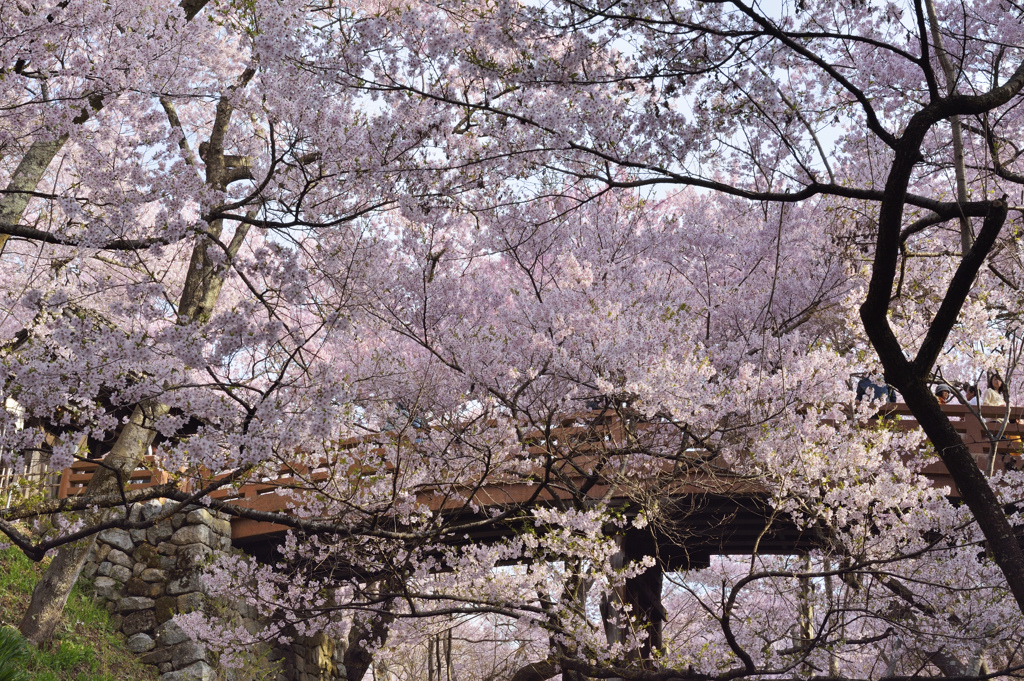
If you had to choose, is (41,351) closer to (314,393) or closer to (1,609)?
(314,393)

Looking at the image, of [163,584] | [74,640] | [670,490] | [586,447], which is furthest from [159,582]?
[670,490]

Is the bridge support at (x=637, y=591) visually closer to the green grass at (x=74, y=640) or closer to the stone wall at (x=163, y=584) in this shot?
the stone wall at (x=163, y=584)

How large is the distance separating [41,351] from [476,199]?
5.66 meters

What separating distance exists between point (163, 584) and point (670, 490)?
7.58m

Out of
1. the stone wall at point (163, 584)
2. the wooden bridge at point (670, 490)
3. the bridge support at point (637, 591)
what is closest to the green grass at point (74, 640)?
the stone wall at point (163, 584)

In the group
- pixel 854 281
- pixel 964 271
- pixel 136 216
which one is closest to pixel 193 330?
pixel 136 216

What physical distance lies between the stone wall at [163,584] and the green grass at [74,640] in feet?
0.74

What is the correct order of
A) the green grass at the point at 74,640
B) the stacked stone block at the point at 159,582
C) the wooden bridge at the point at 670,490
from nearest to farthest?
the wooden bridge at the point at 670,490 → the green grass at the point at 74,640 → the stacked stone block at the point at 159,582

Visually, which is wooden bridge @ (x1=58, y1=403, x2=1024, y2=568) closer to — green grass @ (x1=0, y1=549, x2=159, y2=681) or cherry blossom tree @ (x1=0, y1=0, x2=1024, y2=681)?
cherry blossom tree @ (x1=0, y1=0, x2=1024, y2=681)

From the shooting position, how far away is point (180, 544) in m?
12.0

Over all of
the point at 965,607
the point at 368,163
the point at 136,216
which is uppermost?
the point at 368,163

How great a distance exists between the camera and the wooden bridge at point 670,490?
9.02 m

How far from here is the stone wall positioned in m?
11.1

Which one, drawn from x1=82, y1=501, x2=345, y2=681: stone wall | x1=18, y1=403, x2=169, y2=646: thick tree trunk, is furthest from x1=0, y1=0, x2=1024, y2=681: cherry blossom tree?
x1=82, y1=501, x2=345, y2=681: stone wall
